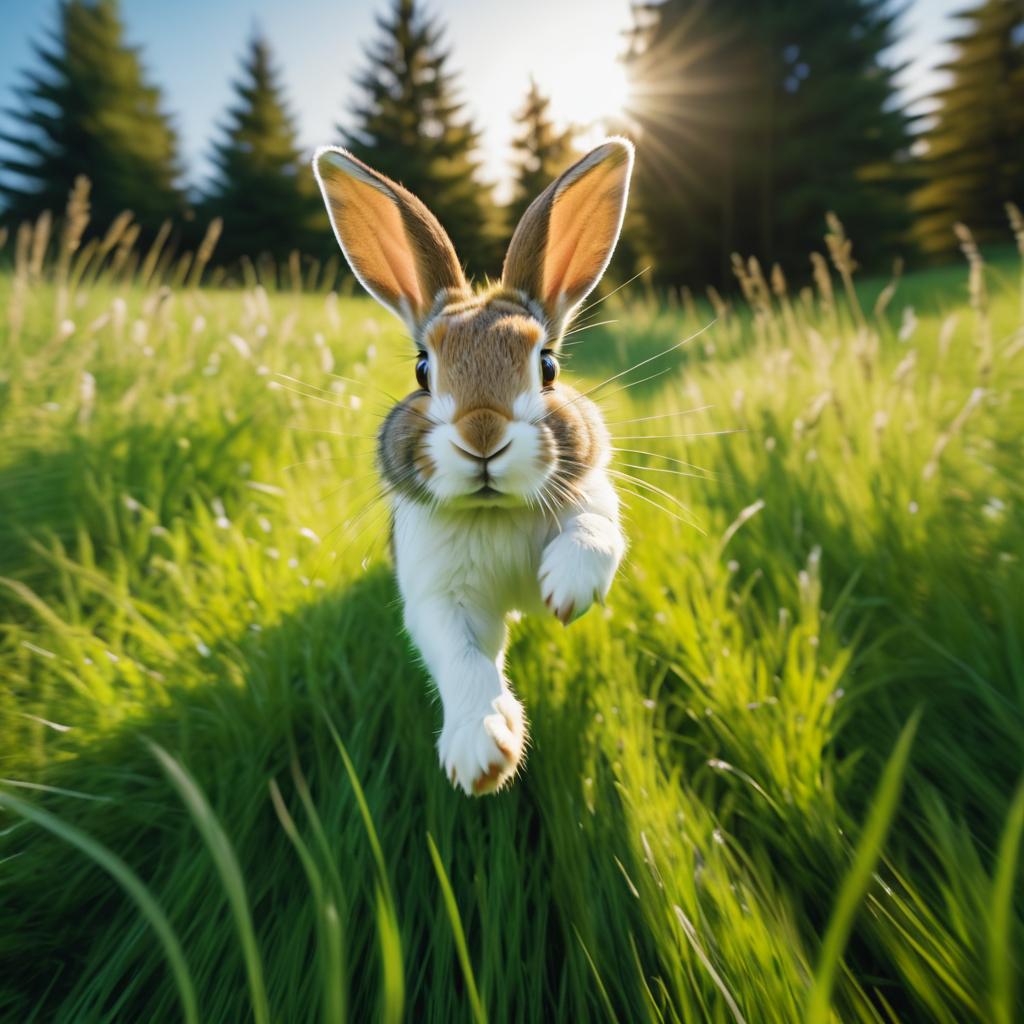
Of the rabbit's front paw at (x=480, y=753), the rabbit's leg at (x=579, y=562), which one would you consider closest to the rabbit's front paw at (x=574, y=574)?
the rabbit's leg at (x=579, y=562)

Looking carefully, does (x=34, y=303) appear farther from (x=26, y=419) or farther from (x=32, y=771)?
(x=32, y=771)

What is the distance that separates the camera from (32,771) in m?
1.58

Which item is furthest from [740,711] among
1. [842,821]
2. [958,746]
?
[958,746]

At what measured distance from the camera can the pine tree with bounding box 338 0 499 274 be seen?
21.7 meters

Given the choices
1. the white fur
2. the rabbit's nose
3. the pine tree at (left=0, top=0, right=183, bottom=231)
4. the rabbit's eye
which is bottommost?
the white fur

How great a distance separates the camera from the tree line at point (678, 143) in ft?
60.6

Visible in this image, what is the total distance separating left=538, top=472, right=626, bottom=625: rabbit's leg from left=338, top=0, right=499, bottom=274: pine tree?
19936 millimetres

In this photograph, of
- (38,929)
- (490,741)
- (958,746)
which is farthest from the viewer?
(958,746)

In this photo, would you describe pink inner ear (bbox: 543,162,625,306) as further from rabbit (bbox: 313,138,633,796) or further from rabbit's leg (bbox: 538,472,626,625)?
rabbit's leg (bbox: 538,472,626,625)

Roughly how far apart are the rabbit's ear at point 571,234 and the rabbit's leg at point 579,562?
63 centimetres

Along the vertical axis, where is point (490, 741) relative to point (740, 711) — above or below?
above

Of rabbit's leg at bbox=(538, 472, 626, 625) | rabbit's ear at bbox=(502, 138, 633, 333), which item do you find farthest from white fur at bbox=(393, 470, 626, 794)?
rabbit's ear at bbox=(502, 138, 633, 333)

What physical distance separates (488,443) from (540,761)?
0.77 metres

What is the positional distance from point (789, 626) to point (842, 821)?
0.70 meters
